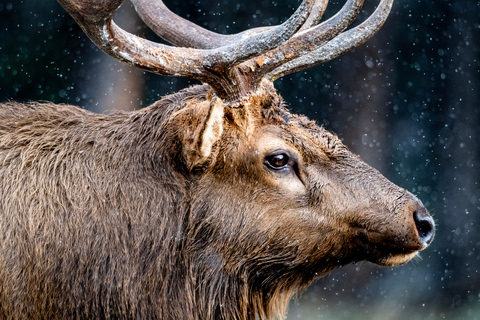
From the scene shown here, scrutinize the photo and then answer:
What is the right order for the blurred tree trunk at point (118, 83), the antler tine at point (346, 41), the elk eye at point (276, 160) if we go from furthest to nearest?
the blurred tree trunk at point (118, 83) < the antler tine at point (346, 41) < the elk eye at point (276, 160)

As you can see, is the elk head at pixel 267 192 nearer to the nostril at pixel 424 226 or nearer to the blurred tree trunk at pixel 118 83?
the nostril at pixel 424 226

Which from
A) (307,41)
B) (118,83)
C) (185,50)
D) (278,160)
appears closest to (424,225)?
(278,160)

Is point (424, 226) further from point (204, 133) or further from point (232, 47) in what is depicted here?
point (232, 47)

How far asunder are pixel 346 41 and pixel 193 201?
4.86 ft

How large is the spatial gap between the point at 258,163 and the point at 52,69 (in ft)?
17.8

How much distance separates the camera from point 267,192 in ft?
11.7

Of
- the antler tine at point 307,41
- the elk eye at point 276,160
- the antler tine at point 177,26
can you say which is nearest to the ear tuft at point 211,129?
the elk eye at point 276,160

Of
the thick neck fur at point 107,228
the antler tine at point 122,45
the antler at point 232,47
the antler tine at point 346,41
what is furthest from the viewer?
the antler tine at point 346,41

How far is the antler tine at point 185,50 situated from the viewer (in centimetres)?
313

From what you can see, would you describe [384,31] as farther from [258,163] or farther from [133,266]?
[133,266]

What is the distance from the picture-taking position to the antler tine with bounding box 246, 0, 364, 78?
3.62 meters

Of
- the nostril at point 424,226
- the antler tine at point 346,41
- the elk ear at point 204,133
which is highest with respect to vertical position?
the antler tine at point 346,41

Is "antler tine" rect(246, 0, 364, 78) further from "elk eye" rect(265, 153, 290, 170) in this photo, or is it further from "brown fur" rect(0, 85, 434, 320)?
"elk eye" rect(265, 153, 290, 170)

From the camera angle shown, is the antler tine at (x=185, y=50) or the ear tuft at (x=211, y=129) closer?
the antler tine at (x=185, y=50)
